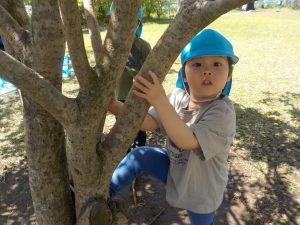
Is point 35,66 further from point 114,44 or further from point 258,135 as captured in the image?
point 258,135

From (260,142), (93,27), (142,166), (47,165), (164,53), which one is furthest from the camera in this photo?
(260,142)

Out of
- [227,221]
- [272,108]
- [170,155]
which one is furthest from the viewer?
[272,108]

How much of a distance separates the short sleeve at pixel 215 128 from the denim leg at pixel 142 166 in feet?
1.56

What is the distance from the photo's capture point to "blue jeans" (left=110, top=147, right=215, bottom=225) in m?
2.23

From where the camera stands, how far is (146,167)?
89.0 inches

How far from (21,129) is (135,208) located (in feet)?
9.14

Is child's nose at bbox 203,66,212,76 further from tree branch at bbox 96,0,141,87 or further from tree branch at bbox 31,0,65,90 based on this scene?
tree branch at bbox 31,0,65,90

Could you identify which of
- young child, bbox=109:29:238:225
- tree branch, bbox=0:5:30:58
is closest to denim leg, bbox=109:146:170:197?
young child, bbox=109:29:238:225

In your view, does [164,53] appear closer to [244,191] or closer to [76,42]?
[76,42]

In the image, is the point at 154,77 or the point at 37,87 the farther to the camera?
the point at 154,77

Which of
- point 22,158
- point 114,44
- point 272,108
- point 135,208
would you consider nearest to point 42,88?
point 114,44

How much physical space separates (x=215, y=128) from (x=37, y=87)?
981mm

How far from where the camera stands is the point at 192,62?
194 centimetres

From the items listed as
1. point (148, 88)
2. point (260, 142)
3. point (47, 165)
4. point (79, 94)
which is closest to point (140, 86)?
point (148, 88)
